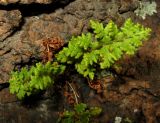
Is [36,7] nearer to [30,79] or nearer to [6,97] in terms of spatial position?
[30,79]

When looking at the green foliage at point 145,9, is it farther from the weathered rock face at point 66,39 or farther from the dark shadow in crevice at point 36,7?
the dark shadow in crevice at point 36,7

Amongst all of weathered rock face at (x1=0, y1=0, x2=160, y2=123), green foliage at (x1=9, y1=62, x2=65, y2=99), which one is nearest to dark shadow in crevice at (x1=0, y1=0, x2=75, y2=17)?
weathered rock face at (x1=0, y1=0, x2=160, y2=123)

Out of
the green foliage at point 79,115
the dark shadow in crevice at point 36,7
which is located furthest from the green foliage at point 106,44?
the dark shadow in crevice at point 36,7

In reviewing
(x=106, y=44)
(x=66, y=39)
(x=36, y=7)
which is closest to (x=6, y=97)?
(x=66, y=39)

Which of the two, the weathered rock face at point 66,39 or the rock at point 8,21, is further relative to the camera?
the weathered rock face at point 66,39

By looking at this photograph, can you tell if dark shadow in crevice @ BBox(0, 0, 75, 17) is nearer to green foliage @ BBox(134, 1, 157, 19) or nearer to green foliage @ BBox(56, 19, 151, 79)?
green foliage @ BBox(56, 19, 151, 79)

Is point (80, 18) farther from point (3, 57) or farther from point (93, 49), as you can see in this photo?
→ point (3, 57)

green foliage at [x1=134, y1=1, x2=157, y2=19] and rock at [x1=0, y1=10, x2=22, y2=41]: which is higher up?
green foliage at [x1=134, y1=1, x2=157, y2=19]
